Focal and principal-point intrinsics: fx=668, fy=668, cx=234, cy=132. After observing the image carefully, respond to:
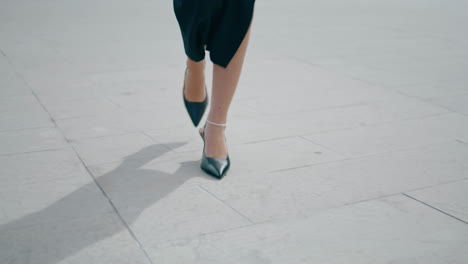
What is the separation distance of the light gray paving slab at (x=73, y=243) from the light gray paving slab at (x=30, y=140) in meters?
0.83

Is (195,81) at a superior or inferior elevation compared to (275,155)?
superior

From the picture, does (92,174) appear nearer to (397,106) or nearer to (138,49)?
(397,106)

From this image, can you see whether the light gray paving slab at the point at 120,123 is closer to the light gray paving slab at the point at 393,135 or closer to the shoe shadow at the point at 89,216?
the shoe shadow at the point at 89,216

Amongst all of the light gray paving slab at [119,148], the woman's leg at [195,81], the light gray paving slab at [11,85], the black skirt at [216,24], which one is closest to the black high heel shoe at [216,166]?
the light gray paving slab at [119,148]

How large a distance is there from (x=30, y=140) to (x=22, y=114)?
0.45 m

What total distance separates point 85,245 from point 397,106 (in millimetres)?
2275

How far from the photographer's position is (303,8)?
8422mm

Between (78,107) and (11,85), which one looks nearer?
(78,107)

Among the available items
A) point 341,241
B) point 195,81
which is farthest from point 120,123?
point 341,241

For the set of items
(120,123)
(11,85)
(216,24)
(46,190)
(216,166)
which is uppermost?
(216,24)

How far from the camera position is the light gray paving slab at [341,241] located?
206cm

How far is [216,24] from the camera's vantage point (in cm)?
277

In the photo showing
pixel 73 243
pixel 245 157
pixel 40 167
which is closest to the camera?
pixel 73 243

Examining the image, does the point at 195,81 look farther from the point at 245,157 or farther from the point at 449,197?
the point at 449,197
